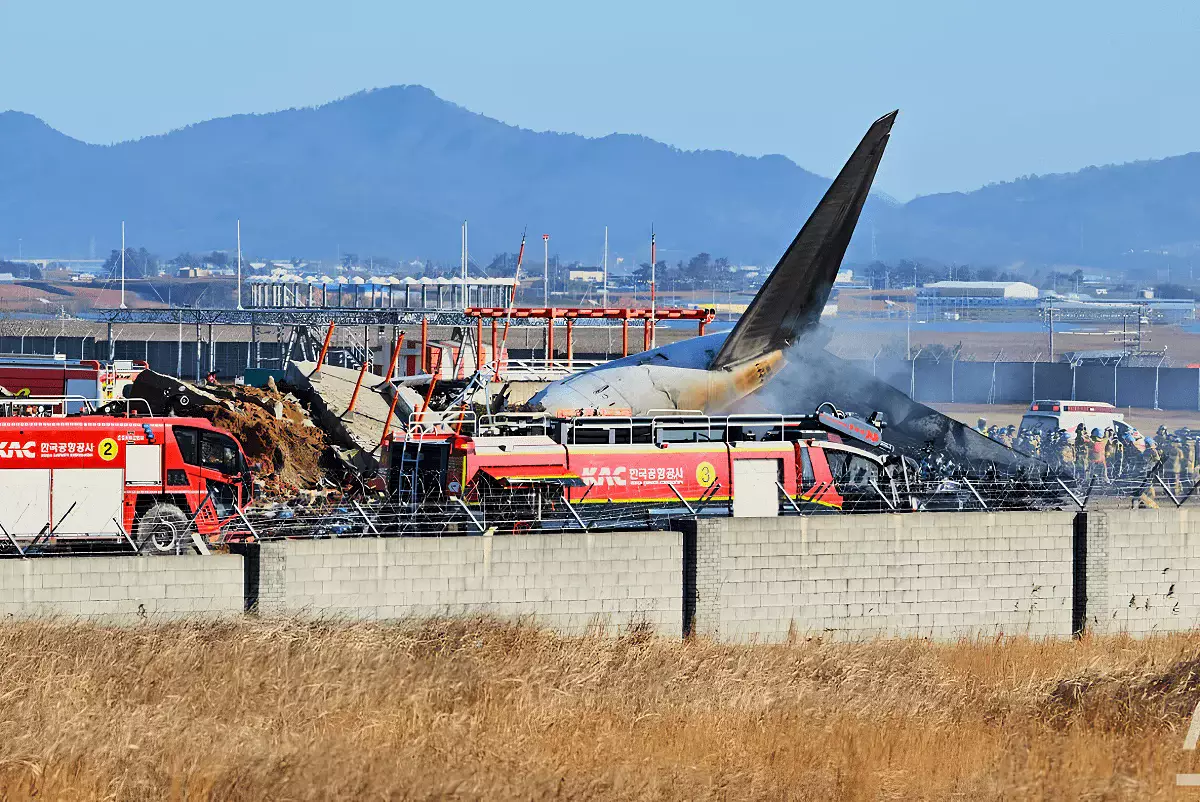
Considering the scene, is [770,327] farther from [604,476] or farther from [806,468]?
[604,476]

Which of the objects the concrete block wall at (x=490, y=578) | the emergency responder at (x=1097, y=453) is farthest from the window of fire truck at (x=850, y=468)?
the emergency responder at (x=1097, y=453)

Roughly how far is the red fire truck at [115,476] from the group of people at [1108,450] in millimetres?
20158

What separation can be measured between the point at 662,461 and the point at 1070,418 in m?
33.9

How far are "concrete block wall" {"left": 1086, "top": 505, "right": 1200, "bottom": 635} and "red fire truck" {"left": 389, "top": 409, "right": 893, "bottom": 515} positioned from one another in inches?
189

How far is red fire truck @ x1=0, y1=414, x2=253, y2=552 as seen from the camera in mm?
33062

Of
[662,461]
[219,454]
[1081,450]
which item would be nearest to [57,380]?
[219,454]

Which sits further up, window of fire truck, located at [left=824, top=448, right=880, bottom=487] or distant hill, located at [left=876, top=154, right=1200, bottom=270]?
distant hill, located at [left=876, top=154, right=1200, bottom=270]

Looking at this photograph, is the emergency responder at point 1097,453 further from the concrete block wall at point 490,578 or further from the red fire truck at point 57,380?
the red fire truck at point 57,380

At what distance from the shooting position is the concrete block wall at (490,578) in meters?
28.3

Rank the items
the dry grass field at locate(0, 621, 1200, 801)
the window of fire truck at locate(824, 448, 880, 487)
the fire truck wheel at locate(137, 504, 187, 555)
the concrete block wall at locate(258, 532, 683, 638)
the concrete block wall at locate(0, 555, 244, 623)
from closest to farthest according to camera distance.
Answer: the dry grass field at locate(0, 621, 1200, 801), the concrete block wall at locate(0, 555, 244, 623), the concrete block wall at locate(258, 532, 683, 638), the fire truck wheel at locate(137, 504, 187, 555), the window of fire truck at locate(824, 448, 880, 487)

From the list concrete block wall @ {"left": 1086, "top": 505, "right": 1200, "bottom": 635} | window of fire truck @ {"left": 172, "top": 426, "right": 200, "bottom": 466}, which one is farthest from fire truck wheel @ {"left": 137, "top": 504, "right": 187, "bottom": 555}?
concrete block wall @ {"left": 1086, "top": 505, "right": 1200, "bottom": 635}

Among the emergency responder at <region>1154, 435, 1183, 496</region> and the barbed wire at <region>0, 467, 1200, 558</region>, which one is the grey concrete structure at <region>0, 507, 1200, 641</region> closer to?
the barbed wire at <region>0, 467, 1200, 558</region>

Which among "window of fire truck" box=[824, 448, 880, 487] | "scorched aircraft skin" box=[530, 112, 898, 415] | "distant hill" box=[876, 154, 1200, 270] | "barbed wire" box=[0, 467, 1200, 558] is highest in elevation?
"distant hill" box=[876, 154, 1200, 270]

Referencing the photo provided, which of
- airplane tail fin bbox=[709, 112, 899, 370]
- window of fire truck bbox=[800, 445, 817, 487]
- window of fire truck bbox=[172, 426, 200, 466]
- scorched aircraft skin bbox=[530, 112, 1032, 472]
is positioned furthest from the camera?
airplane tail fin bbox=[709, 112, 899, 370]
